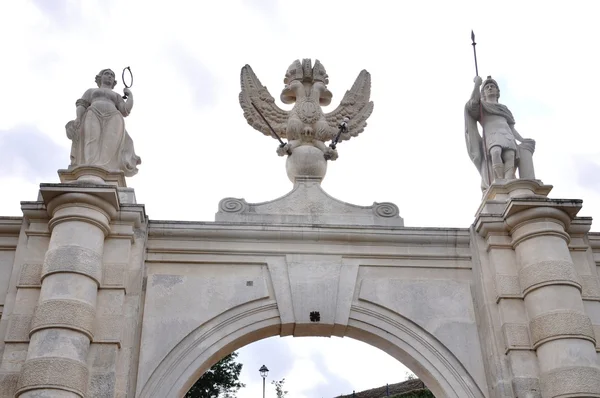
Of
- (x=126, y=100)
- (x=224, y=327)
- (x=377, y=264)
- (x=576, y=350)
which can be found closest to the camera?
(x=576, y=350)

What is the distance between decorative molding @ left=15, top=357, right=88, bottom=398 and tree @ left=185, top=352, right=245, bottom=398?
44.1ft

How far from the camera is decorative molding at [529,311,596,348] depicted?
9328 mm

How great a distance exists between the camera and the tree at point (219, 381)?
22.1 meters

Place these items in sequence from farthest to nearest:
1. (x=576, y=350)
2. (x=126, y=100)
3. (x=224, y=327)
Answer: (x=126, y=100) → (x=224, y=327) → (x=576, y=350)

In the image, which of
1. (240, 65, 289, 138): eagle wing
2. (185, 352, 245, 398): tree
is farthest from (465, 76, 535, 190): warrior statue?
(185, 352, 245, 398): tree

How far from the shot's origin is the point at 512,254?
10.4 meters

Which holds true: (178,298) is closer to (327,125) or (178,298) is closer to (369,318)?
(369,318)

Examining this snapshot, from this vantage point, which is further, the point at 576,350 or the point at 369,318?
the point at 369,318

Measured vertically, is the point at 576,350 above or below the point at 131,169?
below

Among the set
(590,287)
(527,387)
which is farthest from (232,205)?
(590,287)

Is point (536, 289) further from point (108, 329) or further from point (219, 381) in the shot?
point (219, 381)

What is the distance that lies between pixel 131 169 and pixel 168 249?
55.2 inches

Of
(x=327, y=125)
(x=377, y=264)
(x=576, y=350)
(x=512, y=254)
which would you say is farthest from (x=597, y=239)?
(x=327, y=125)

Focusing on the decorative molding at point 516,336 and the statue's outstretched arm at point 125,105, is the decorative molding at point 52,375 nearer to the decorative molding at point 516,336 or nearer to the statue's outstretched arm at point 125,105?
the statue's outstretched arm at point 125,105
